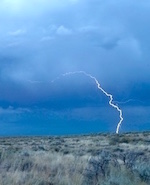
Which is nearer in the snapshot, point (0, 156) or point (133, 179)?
point (133, 179)

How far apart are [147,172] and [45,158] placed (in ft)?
22.6

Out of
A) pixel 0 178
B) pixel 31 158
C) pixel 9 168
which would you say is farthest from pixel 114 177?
pixel 31 158

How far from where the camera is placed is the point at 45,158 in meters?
20.0

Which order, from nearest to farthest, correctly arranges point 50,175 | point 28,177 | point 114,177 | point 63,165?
point 114,177, point 28,177, point 50,175, point 63,165

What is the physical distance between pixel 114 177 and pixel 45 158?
705cm

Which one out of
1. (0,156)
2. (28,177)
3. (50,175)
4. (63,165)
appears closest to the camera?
(28,177)

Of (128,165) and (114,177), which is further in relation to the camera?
(128,165)

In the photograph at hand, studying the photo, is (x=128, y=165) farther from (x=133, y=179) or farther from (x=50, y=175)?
(x=50, y=175)

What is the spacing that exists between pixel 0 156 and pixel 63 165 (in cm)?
296

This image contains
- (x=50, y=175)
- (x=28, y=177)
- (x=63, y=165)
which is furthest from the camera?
(x=63, y=165)

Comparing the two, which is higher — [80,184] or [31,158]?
[31,158]

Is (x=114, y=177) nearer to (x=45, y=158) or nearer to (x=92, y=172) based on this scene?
(x=92, y=172)

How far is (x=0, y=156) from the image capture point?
18.8m

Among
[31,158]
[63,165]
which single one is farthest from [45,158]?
[63,165]
